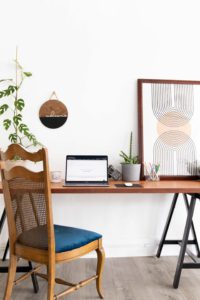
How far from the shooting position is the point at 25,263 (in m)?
2.62

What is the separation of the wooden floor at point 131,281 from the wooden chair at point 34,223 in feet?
1.15

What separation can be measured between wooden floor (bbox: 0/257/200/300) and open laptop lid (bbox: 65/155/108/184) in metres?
0.75

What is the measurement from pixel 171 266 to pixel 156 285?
40 centimetres

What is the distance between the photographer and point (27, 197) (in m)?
1.74

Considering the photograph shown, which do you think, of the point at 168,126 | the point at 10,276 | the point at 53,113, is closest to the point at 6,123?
the point at 53,113

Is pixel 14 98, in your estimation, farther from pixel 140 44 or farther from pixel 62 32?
pixel 140 44

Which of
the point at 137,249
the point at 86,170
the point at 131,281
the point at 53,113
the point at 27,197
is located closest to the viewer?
the point at 27,197

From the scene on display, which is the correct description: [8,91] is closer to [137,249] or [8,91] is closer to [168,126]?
[168,126]

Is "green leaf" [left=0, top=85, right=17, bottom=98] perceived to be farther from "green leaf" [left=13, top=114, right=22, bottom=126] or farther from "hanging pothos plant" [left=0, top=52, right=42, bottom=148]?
"green leaf" [left=13, top=114, right=22, bottom=126]

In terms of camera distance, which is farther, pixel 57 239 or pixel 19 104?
pixel 19 104

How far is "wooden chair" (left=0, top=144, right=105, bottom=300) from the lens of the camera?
65.5 inches

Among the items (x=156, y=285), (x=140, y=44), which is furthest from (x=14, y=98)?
(x=156, y=285)

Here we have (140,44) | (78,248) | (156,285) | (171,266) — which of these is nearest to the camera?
(78,248)

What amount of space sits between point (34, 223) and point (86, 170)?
0.76m
